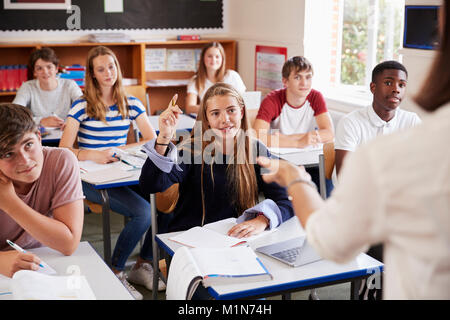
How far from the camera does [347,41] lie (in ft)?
15.2

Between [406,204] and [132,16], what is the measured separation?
512 centimetres

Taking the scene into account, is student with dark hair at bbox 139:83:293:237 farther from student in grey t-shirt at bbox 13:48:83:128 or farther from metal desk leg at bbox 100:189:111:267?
student in grey t-shirt at bbox 13:48:83:128

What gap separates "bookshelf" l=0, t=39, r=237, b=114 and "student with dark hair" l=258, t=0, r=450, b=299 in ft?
15.5

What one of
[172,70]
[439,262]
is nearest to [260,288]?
[439,262]

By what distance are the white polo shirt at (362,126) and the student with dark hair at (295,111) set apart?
0.76 metres

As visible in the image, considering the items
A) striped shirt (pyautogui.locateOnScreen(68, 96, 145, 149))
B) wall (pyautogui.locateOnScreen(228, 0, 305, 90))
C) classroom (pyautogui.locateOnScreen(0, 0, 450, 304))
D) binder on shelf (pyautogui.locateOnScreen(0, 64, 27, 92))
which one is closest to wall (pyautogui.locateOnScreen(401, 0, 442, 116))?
classroom (pyautogui.locateOnScreen(0, 0, 450, 304))

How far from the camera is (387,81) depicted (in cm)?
277

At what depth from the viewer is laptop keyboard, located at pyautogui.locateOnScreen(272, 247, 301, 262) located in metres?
1.76

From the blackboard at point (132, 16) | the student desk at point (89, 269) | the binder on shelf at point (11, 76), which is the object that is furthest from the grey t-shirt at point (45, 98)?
the student desk at point (89, 269)

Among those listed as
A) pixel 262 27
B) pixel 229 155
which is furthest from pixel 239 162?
pixel 262 27

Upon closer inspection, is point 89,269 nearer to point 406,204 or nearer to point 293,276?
point 293,276

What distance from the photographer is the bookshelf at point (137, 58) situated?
520 centimetres

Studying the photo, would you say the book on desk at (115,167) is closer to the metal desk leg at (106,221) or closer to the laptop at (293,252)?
the metal desk leg at (106,221)
